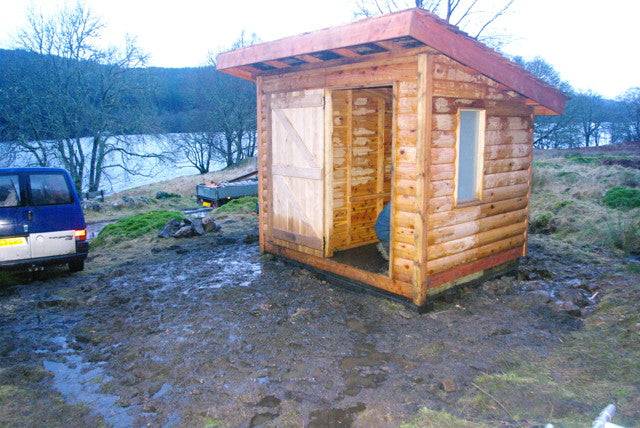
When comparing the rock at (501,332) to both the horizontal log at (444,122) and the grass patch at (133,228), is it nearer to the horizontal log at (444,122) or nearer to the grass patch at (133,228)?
the horizontal log at (444,122)

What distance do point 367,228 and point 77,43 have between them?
24542 millimetres

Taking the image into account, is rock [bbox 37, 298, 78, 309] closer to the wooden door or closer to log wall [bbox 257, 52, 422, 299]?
the wooden door

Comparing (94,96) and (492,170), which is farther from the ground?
(94,96)

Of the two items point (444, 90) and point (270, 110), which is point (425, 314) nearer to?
point (444, 90)

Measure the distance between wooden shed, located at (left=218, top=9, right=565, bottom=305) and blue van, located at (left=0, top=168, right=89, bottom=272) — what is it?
125 inches

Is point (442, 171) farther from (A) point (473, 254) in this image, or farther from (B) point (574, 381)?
(B) point (574, 381)

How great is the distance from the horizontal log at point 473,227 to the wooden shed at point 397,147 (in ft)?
0.08

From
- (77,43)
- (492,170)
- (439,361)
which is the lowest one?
(439,361)

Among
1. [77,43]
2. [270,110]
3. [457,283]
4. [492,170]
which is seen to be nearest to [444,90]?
[492,170]

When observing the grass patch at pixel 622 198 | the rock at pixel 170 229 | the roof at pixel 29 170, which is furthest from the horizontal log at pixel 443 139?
the grass patch at pixel 622 198

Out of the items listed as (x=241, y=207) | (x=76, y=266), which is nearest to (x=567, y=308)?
(x=76, y=266)

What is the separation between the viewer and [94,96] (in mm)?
27719

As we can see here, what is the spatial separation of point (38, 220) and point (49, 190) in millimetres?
555

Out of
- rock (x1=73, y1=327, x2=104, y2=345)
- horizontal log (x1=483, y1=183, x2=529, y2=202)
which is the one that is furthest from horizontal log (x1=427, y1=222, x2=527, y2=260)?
rock (x1=73, y1=327, x2=104, y2=345)
